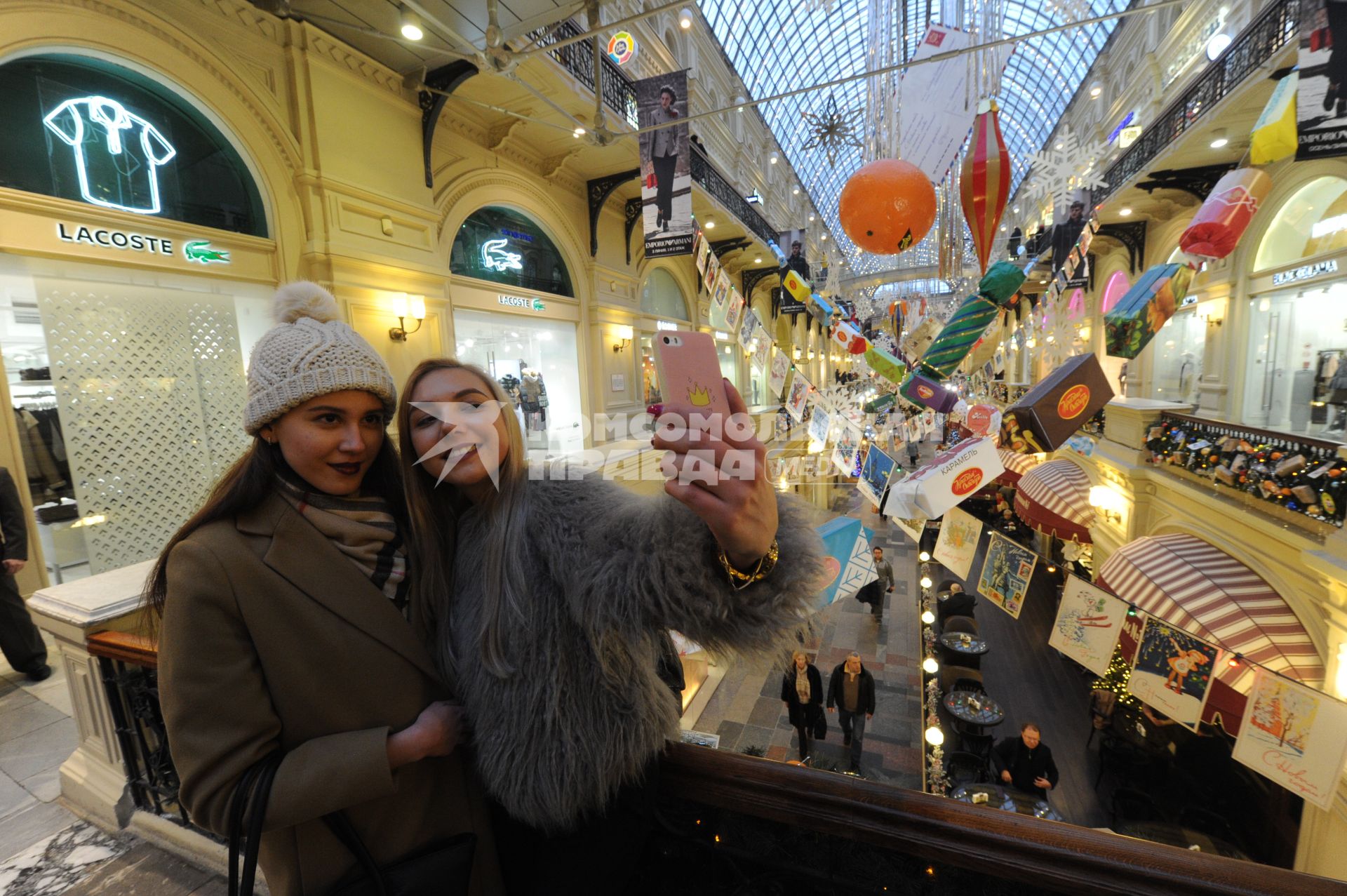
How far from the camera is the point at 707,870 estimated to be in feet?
4.83

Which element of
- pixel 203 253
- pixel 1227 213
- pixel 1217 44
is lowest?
pixel 1227 213

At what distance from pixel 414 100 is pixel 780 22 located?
48.6 ft

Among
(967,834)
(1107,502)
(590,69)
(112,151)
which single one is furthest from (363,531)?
(1107,502)

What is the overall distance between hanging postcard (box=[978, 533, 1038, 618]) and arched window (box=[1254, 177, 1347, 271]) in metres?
9.21

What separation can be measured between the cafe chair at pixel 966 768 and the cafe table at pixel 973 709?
38 cm

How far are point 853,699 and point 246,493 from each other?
689cm

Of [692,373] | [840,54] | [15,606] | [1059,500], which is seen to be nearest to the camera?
[692,373]

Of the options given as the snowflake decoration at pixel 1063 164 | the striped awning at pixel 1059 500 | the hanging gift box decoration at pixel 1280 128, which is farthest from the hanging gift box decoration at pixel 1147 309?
the striped awning at pixel 1059 500

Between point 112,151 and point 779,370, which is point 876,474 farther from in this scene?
point 112,151

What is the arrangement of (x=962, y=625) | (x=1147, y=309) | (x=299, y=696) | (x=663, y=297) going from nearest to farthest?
(x=299, y=696)
(x=1147, y=309)
(x=962, y=625)
(x=663, y=297)

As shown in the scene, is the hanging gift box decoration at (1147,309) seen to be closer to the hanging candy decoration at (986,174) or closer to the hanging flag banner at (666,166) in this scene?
the hanging candy decoration at (986,174)

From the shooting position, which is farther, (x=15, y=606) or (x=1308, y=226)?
(x=1308, y=226)

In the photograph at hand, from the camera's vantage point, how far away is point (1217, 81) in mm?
8336

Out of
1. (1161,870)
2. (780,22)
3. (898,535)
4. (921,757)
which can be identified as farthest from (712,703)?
(780,22)
